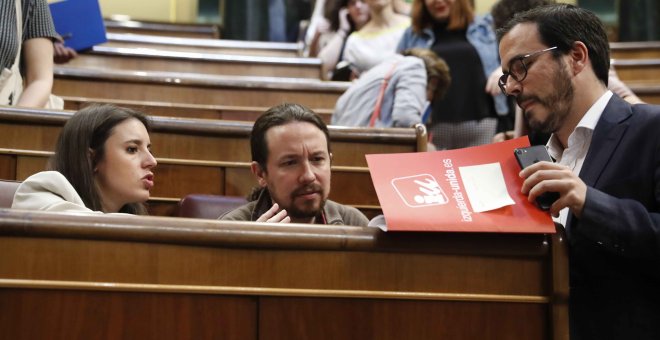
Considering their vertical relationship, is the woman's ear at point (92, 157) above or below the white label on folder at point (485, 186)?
below

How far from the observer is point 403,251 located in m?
0.75

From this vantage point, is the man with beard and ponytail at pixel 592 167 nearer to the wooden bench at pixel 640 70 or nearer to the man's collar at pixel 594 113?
the man's collar at pixel 594 113

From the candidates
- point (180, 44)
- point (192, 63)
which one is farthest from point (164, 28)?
point (192, 63)

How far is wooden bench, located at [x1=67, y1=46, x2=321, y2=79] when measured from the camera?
2.57 metres

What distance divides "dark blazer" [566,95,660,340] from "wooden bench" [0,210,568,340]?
4 centimetres

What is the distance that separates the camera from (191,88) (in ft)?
7.07

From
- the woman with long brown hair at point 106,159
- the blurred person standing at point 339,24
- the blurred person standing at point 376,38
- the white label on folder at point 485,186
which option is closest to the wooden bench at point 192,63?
the blurred person standing at point 339,24

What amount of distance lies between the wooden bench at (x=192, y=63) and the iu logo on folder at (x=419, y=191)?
6.15ft

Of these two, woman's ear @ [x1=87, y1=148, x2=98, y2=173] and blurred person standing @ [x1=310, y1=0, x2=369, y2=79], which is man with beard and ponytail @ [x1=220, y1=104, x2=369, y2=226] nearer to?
woman's ear @ [x1=87, y1=148, x2=98, y2=173]

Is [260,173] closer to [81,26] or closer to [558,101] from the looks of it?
[558,101]

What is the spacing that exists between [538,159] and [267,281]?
0.26 m

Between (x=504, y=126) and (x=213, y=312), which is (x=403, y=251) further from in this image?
(x=504, y=126)

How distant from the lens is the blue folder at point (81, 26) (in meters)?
2.00

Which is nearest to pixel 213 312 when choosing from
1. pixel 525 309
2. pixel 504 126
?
pixel 525 309
